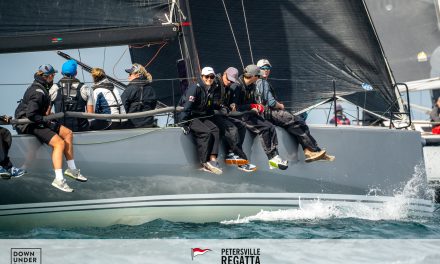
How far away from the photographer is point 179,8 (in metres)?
11.4

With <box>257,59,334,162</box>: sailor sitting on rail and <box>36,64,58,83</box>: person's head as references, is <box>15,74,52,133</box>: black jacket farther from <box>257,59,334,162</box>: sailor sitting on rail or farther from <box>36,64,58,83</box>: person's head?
<box>257,59,334,162</box>: sailor sitting on rail

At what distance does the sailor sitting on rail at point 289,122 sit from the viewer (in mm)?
11539

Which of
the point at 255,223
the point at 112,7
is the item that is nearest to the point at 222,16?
the point at 112,7

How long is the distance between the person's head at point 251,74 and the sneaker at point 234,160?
0.91 metres

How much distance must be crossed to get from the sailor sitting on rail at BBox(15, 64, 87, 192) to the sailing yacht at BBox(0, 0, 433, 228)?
193mm

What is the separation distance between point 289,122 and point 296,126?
0.10m

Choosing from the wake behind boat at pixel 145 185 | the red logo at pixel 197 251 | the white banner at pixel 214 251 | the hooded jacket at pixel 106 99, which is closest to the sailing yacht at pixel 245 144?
the wake behind boat at pixel 145 185

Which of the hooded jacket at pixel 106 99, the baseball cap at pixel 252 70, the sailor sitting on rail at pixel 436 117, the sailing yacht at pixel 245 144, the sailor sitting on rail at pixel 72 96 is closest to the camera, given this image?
the sailing yacht at pixel 245 144

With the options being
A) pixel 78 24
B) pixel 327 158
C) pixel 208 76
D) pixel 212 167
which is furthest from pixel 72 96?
pixel 327 158

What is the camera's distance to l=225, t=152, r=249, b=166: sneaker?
1096 cm

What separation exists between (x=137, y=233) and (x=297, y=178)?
7.87 feet

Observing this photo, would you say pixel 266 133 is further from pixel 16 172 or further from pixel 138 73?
pixel 16 172

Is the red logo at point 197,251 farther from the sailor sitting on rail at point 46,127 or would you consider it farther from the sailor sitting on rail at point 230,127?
the sailor sitting on rail at point 230,127

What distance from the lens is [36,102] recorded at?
10.1 metres
